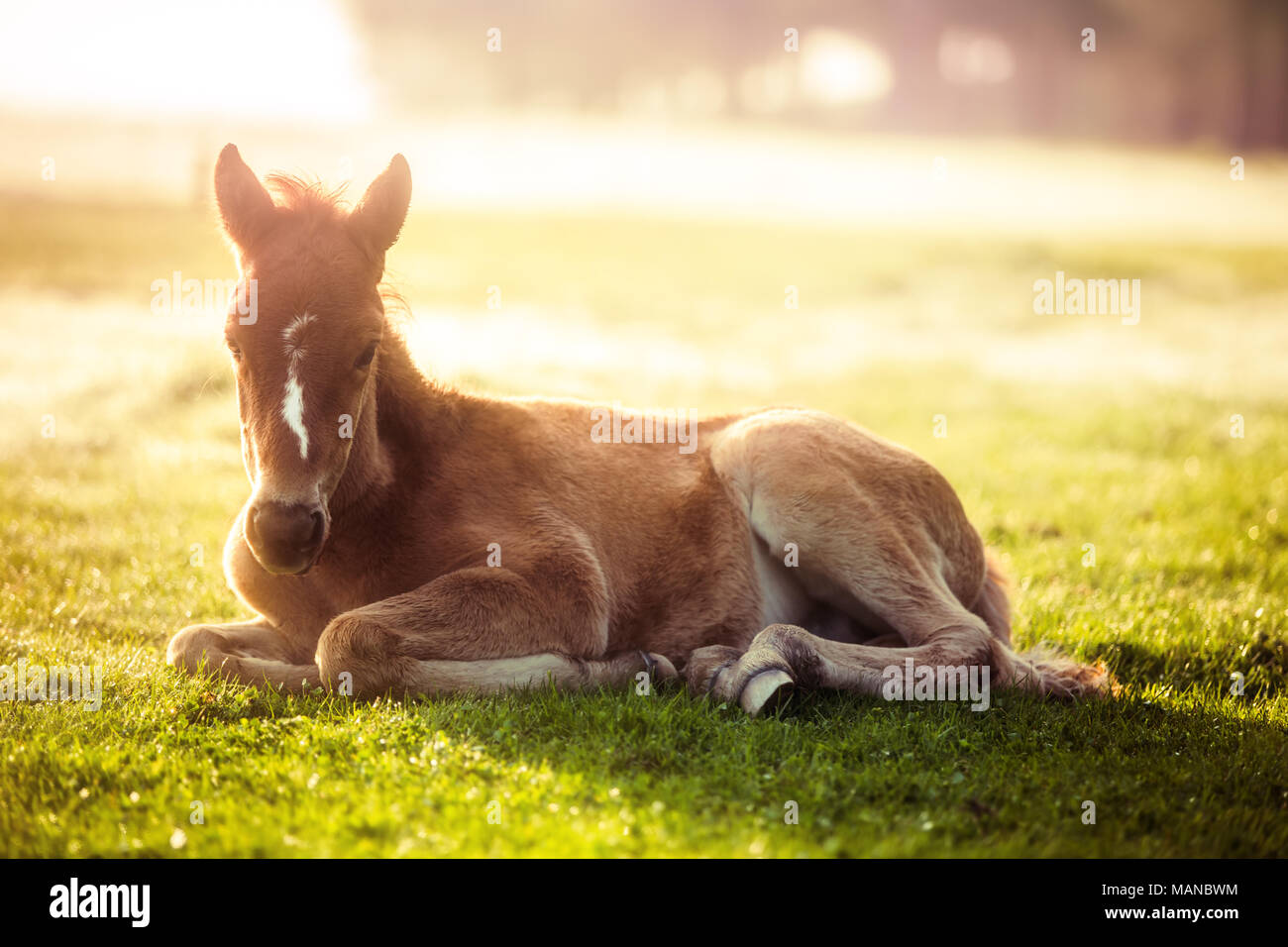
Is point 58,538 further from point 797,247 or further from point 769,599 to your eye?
point 797,247

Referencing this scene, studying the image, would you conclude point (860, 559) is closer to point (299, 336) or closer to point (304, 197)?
point (299, 336)

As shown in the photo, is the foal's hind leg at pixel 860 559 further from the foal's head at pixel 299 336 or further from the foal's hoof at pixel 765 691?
the foal's head at pixel 299 336

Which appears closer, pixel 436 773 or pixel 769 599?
pixel 436 773

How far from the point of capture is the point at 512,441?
20.4 ft

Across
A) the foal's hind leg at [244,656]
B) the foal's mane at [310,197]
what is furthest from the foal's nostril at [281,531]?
the foal's mane at [310,197]

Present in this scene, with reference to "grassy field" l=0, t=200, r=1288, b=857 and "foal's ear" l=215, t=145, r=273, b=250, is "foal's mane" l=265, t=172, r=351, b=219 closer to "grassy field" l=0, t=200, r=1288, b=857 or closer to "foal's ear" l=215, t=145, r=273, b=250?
"foal's ear" l=215, t=145, r=273, b=250

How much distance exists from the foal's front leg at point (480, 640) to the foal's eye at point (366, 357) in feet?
4.17

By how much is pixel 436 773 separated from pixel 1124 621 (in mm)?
5427

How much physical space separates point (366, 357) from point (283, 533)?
1045mm

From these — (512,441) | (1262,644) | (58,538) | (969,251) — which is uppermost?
(969,251)

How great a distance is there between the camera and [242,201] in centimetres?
517
